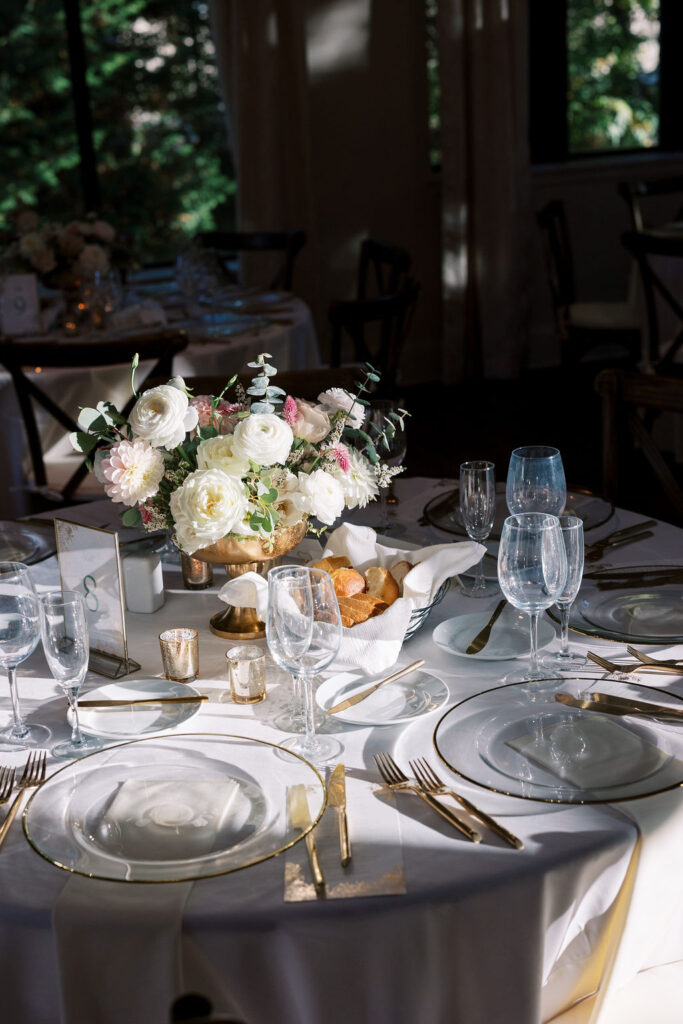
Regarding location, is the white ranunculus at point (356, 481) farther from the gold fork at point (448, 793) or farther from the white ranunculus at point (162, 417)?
the gold fork at point (448, 793)

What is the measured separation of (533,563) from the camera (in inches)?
49.5

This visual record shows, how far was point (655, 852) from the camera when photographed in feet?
3.40

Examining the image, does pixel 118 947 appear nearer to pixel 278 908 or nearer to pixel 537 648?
pixel 278 908

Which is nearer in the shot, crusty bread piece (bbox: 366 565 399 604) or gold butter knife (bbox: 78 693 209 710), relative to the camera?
gold butter knife (bbox: 78 693 209 710)

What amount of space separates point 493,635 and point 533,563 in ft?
0.72

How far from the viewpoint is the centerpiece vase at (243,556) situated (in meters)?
1.46

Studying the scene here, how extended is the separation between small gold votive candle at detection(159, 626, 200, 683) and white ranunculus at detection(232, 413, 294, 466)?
235 mm

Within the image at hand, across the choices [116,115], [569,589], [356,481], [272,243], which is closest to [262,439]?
[356,481]

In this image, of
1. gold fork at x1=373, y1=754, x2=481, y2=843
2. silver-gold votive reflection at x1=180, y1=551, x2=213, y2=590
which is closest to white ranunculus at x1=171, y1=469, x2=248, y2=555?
silver-gold votive reflection at x1=180, y1=551, x2=213, y2=590

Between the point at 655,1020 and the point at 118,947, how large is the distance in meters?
0.60

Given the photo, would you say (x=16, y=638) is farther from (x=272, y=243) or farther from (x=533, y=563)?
(x=272, y=243)

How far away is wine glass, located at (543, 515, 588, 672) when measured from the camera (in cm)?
129

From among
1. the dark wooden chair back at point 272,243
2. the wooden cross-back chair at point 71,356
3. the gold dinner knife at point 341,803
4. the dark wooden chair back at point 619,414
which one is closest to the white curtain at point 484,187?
the dark wooden chair back at point 272,243

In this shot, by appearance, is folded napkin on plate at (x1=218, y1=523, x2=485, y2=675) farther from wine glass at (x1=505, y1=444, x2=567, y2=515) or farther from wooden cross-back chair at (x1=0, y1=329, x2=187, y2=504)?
wooden cross-back chair at (x1=0, y1=329, x2=187, y2=504)
